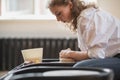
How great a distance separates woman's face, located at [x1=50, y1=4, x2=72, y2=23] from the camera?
1.70m

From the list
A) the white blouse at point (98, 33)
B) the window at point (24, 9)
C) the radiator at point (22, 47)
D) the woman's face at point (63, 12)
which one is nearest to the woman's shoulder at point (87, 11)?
the white blouse at point (98, 33)

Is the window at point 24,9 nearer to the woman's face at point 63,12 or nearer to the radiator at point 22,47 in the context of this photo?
the radiator at point 22,47

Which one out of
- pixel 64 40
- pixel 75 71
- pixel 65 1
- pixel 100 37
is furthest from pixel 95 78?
pixel 64 40

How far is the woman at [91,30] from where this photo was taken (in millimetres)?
1502

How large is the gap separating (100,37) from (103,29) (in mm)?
55

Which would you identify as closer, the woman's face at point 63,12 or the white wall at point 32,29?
the woman's face at point 63,12

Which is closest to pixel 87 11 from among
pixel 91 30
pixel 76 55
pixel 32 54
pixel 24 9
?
pixel 91 30

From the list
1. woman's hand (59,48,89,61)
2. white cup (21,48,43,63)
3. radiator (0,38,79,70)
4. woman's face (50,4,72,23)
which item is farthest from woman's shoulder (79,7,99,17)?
radiator (0,38,79,70)

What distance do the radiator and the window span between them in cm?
37

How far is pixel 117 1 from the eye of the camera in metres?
3.58

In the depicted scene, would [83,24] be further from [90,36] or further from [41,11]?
[41,11]

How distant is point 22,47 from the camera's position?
3715 millimetres

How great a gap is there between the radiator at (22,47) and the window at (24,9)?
37 cm

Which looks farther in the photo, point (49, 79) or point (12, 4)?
point (12, 4)
